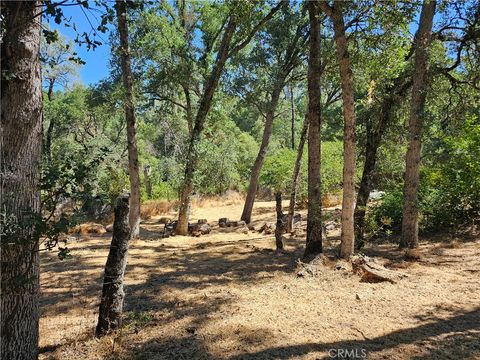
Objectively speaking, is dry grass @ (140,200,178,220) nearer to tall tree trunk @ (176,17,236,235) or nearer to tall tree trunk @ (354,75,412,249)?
tall tree trunk @ (176,17,236,235)

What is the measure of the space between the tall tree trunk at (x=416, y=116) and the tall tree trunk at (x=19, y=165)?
7.44m

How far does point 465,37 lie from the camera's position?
881cm

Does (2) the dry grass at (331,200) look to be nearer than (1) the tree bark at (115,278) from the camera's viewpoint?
No

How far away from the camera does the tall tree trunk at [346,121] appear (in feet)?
22.4

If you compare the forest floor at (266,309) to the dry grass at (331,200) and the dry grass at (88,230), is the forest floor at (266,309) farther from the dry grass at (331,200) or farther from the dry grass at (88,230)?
the dry grass at (331,200)

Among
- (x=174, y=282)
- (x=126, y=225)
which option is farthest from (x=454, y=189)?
(x=126, y=225)

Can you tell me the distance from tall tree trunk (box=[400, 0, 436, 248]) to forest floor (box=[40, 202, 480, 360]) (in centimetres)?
85

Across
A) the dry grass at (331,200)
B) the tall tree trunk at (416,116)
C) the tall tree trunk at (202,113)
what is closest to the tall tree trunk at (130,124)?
the tall tree trunk at (202,113)

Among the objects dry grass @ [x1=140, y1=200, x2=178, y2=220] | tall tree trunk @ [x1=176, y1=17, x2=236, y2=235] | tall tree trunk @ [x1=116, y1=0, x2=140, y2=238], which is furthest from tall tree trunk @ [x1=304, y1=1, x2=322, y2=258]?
dry grass @ [x1=140, y1=200, x2=178, y2=220]

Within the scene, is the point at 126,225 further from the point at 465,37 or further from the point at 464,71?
the point at 464,71

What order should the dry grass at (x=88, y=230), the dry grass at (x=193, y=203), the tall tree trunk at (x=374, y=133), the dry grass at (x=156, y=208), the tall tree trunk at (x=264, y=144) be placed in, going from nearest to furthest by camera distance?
1. the tall tree trunk at (x=374, y=133)
2. the dry grass at (x=88, y=230)
3. the tall tree trunk at (x=264, y=144)
4. the dry grass at (x=156, y=208)
5. the dry grass at (x=193, y=203)

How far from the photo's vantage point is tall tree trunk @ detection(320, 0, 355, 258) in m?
6.82

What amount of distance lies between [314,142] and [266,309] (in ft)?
12.0

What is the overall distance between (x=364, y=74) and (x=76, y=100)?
70.2 ft
